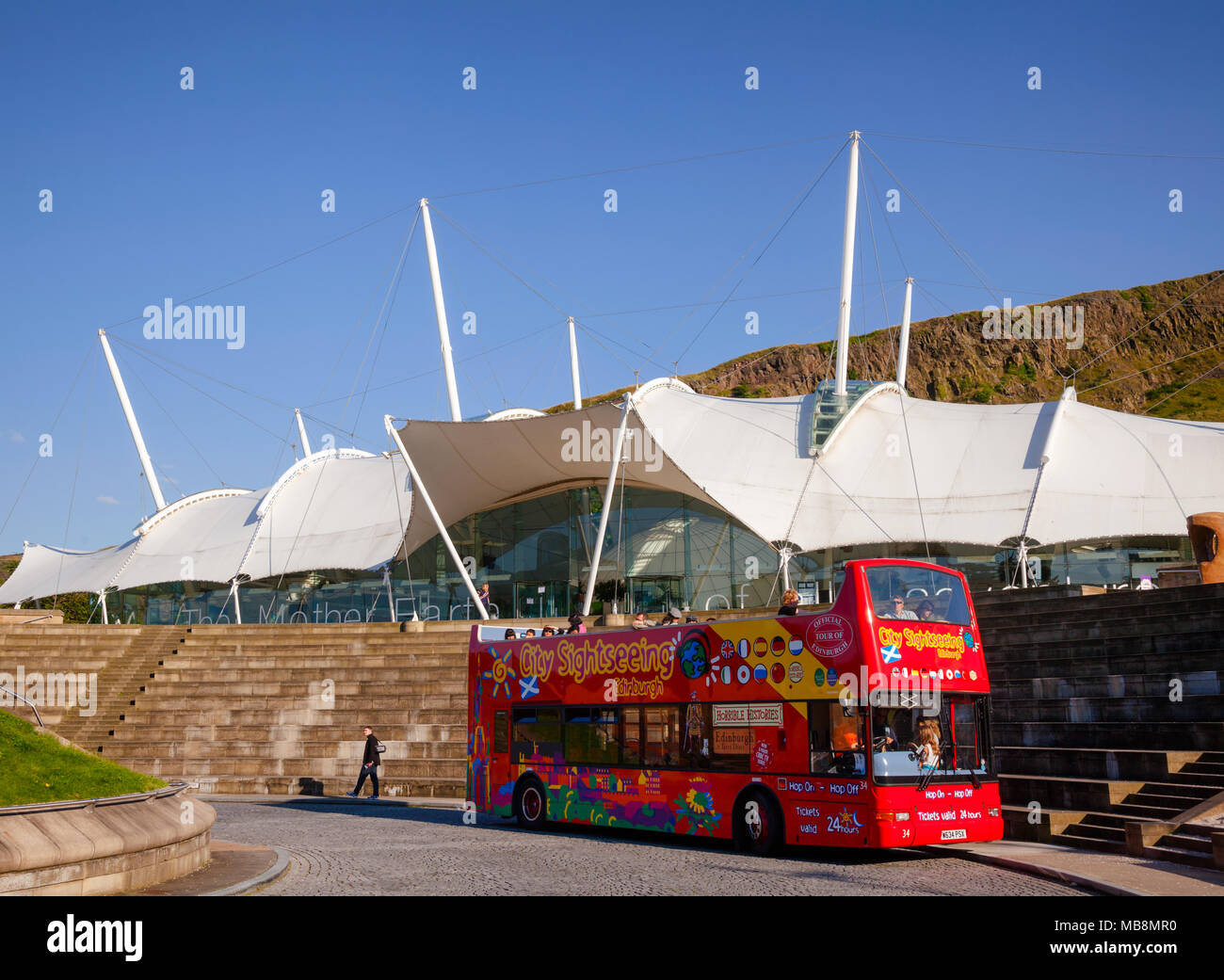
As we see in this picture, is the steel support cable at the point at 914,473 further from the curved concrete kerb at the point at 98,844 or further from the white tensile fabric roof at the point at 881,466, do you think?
the curved concrete kerb at the point at 98,844

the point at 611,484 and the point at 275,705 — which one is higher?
the point at 611,484

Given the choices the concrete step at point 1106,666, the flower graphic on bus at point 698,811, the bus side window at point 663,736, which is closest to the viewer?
the flower graphic on bus at point 698,811

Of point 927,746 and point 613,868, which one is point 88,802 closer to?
point 613,868

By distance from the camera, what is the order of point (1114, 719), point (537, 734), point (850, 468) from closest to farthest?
point (1114, 719) < point (537, 734) < point (850, 468)

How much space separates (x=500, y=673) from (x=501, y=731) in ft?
3.20

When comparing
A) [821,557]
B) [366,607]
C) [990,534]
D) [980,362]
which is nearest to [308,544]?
[366,607]

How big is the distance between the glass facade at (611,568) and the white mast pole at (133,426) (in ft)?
24.5

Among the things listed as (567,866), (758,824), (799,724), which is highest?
(799,724)

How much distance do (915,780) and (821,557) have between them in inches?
887

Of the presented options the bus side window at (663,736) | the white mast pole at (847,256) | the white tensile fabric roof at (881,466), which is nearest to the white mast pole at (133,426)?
the white tensile fabric roof at (881,466)

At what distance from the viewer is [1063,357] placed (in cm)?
14962

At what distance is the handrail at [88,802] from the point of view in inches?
368

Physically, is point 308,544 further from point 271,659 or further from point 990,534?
point 990,534

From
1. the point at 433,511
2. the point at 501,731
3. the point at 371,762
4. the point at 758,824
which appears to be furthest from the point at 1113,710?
the point at 433,511
